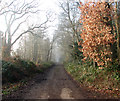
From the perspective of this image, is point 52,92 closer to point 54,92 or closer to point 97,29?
point 54,92

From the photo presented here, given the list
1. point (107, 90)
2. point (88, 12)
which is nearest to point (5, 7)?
point (88, 12)

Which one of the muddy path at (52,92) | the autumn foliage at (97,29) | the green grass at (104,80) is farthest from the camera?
the autumn foliage at (97,29)

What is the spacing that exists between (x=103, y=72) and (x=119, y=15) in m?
5.00

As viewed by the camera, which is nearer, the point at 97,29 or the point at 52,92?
the point at 52,92

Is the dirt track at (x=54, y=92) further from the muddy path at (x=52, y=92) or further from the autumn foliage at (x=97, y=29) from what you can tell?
the autumn foliage at (x=97, y=29)

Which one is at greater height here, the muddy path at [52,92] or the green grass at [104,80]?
the green grass at [104,80]

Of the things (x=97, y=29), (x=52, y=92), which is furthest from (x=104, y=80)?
(x=52, y=92)

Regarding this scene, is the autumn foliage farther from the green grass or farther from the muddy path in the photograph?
the muddy path

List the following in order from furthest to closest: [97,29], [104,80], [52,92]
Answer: [97,29]
[104,80]
[52,92]

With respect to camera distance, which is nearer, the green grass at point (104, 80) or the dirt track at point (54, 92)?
the dirt track at point (54, 92)

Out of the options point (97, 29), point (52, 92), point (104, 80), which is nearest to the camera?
point (52, 92)

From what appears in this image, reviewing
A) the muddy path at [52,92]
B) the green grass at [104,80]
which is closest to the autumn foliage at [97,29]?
the green grass at [104,80]

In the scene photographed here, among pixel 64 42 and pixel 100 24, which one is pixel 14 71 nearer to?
pixel 100 24

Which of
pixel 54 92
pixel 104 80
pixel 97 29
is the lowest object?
pixel 54 92
